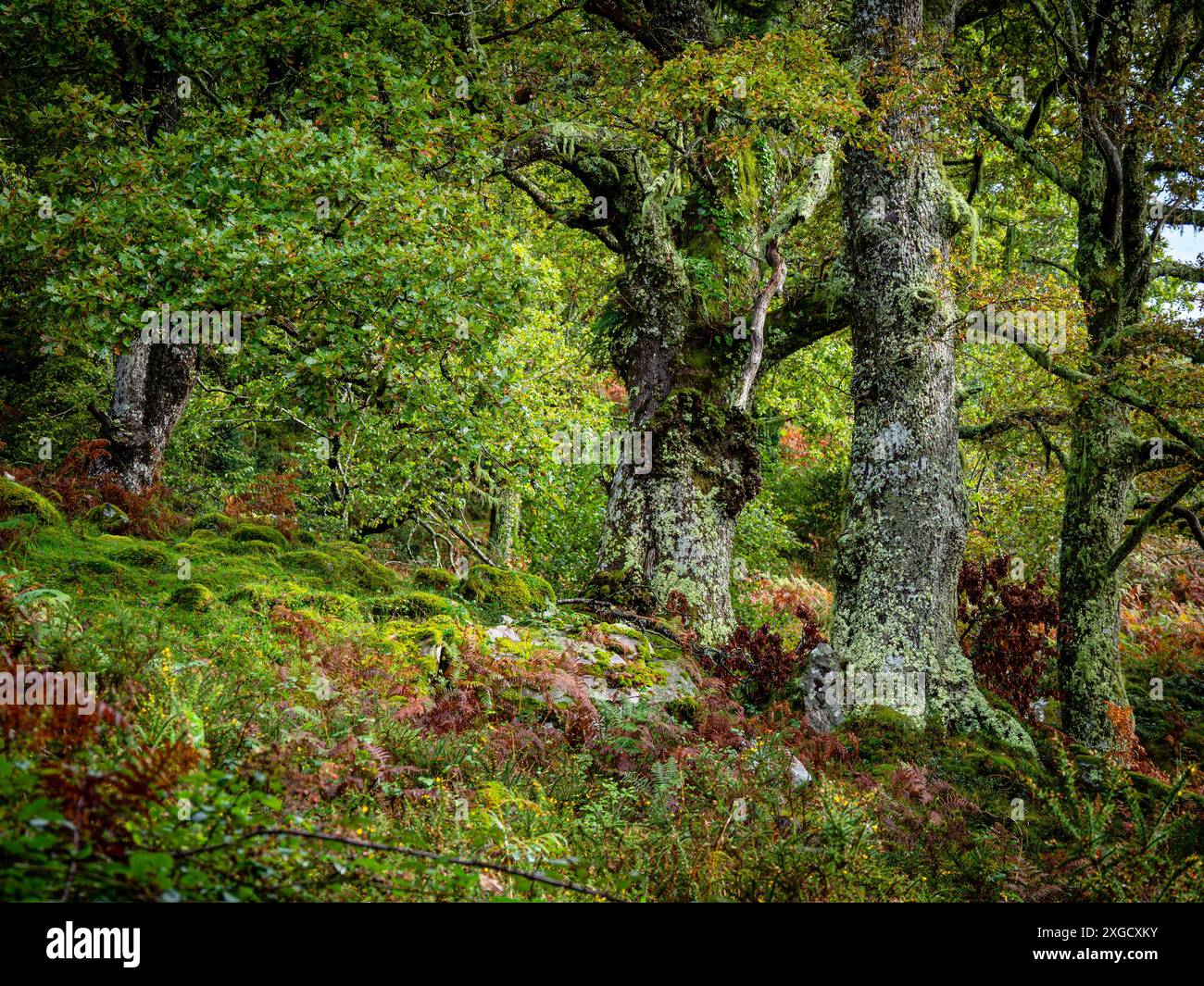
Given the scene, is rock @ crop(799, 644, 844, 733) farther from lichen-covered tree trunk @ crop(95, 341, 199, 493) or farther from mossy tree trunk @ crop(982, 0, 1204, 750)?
lichen-covered tree trunk @ crop(95, 341, 199, 493)

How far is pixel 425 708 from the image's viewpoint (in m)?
5.64

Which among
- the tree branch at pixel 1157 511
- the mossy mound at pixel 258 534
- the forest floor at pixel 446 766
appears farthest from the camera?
the mossy mound at pixel 258 534

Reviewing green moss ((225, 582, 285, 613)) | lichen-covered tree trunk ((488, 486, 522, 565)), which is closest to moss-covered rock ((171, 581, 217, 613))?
green moss ((225, 582, 285, 613))

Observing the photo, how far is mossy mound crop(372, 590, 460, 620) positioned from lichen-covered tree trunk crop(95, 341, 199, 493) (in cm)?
555

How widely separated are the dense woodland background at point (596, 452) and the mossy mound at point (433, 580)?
3cm

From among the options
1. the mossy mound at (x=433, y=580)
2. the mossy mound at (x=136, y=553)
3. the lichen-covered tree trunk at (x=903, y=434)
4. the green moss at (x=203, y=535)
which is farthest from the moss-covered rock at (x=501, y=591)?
the lichen-covered tree trunk at (x=903, y=434)

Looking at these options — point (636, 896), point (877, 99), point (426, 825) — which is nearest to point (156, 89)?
point (877, 99)

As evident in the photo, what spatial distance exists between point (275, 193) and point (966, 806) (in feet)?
24.7

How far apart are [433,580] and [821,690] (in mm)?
4241

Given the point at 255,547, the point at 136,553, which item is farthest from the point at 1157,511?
the point at 136,553

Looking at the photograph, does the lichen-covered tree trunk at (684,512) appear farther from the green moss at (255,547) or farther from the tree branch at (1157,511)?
the tree branch at (1157,511)

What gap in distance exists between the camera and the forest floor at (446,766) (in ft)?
9.00

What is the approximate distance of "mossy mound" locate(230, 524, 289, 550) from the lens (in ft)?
30.0

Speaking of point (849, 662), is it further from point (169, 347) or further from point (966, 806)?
point (169, 347)
